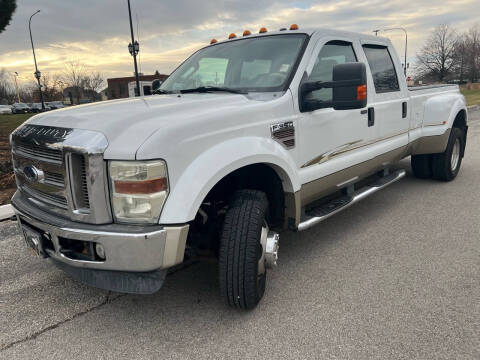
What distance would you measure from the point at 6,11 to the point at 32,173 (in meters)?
10.9

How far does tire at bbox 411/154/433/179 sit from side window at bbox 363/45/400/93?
5.26ft

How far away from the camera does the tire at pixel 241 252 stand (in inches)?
100.0

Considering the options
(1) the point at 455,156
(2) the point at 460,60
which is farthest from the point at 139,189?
(2) the point at 460,60

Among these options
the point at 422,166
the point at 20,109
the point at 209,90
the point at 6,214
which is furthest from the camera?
the point at 20,109

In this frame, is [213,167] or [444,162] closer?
[213,167]

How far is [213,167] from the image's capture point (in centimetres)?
239

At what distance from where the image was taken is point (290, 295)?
2.95 meters

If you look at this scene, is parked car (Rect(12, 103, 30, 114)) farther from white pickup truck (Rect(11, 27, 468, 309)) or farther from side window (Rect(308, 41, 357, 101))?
side window (Rect(308, 41, 357, 101))

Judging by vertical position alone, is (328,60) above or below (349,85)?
above

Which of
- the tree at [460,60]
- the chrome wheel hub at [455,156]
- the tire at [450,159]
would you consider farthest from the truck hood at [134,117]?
the tree at [460,60]

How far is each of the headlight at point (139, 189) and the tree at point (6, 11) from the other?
11.4 metres

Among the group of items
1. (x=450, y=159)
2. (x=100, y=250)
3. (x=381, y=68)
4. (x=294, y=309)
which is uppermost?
(x=381, y=68)

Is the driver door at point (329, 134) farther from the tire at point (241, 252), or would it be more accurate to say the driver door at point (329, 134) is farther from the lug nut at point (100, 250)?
the lug nut at point (100, 250)

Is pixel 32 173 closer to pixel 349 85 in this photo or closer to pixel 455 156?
pixel 349 85
